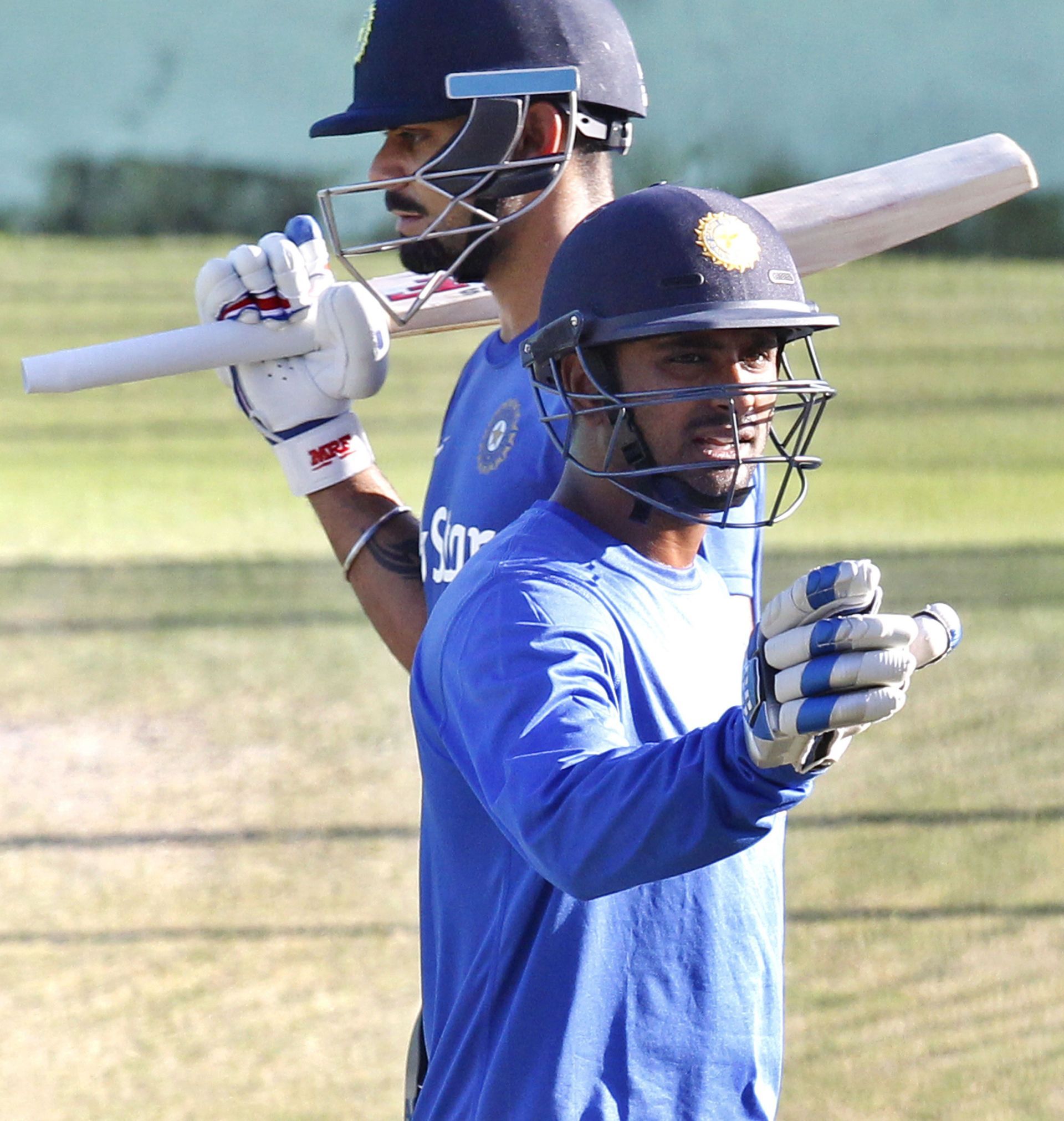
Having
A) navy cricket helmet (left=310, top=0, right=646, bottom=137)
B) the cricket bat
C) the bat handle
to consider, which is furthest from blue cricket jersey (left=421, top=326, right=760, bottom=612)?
the bat handle

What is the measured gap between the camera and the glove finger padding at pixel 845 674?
1.20 meters

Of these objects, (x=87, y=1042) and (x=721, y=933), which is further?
(x=87, y=1042)

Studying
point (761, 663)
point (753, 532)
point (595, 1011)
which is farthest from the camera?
point (753, 532)

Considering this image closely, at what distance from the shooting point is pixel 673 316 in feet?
5.34

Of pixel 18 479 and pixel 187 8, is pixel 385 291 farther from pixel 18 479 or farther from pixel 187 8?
pixel 187 8

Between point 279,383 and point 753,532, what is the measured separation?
974 millimetres

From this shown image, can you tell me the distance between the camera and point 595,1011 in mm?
1590

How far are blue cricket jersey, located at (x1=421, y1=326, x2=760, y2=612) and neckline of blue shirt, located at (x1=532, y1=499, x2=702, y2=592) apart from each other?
8.4 inches

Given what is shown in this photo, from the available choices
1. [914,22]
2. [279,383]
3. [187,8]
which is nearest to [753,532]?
A: [279,383]

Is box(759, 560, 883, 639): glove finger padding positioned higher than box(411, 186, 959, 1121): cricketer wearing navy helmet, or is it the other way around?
box(759, 560, 883, 639): glove finger padding

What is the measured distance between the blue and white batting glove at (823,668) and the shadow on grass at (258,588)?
5.53 meters

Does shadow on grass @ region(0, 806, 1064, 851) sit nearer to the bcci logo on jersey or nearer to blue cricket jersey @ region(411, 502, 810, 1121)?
the bcci logo on jersey

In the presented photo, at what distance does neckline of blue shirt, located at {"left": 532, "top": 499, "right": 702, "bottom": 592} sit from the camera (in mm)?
1646

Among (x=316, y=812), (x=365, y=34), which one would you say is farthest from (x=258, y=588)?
(x=365, y=34)
